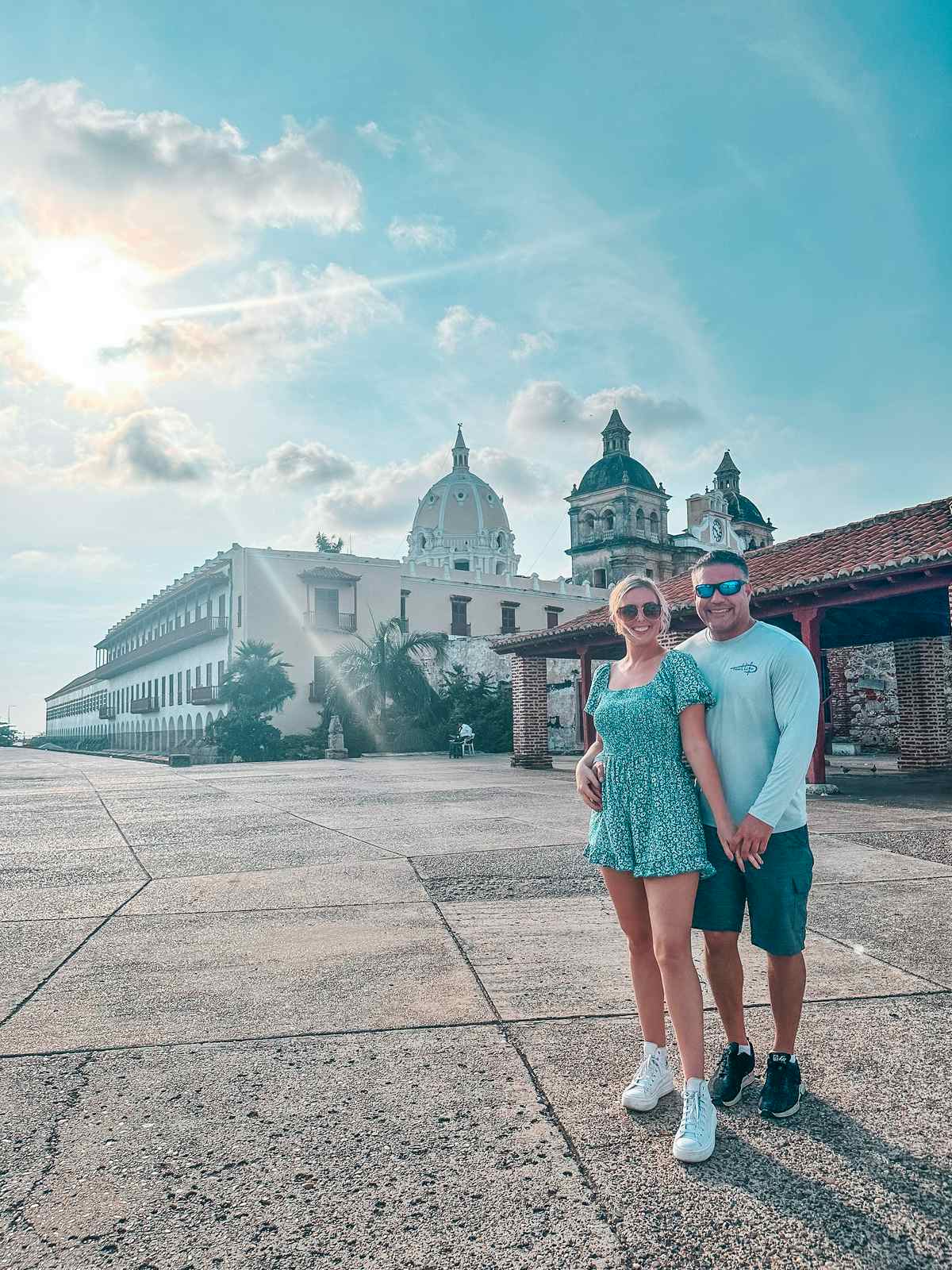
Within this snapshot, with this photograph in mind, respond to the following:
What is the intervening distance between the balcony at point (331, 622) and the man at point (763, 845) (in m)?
35.2

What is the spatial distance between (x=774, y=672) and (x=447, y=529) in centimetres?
8093

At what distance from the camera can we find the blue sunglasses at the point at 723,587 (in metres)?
2.69

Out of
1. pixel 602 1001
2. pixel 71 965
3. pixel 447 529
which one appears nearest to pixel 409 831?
pixel 71 965

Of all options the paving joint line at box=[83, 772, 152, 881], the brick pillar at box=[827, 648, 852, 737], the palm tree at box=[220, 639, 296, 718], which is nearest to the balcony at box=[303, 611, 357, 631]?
the palm tree at box=[220, 639, 296, 718]

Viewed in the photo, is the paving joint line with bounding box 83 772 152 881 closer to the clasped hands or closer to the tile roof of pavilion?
the clasped hands

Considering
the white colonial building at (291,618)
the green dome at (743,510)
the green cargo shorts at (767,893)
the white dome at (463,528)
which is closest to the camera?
the green cargo shorts at (767,893)

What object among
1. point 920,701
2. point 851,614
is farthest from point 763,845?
point 920,701

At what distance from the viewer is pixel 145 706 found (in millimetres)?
49312

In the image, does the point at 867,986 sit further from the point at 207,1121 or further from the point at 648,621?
the point at 207,1121

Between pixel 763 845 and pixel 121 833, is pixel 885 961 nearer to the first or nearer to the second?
pixel 763 845

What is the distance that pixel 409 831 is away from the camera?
799 cm

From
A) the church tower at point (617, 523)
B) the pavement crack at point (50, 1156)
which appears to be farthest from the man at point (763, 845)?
the church tower at point (617, 523)

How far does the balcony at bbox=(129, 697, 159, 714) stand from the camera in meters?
47.7

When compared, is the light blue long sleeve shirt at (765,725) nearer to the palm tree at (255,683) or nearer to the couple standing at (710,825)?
the couple standing at (710,825)
